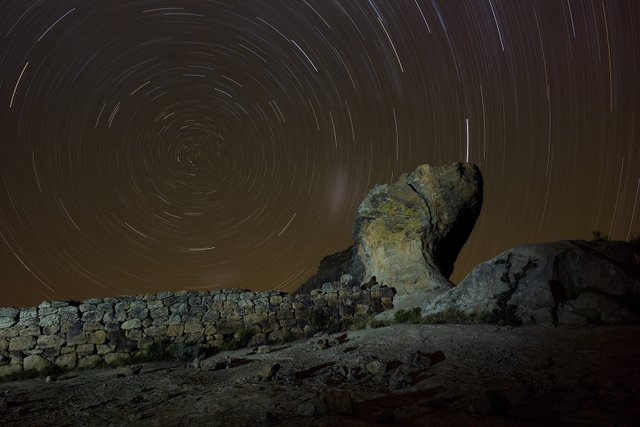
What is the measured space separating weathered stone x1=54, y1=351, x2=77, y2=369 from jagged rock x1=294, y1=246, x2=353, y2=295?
905 cm

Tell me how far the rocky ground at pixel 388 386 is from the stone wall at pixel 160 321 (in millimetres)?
1261

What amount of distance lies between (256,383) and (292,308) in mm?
6525

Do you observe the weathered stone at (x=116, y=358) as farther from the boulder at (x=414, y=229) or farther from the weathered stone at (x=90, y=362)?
the boulder at (x=414, y=229)

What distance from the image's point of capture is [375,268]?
16281 mm

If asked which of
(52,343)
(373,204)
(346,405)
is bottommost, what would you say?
(346,405)

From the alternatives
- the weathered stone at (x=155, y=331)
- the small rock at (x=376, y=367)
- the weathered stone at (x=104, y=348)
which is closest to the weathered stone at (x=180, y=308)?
the weathered stone at (x=155, y=331)

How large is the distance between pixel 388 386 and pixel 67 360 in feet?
30.1

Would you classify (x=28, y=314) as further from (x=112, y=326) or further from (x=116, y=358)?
(x=116, y=358)

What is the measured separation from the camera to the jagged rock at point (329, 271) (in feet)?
59.8

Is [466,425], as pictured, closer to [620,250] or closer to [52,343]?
[620,250]

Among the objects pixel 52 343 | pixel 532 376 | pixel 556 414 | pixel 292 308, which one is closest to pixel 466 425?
pixel 556 414

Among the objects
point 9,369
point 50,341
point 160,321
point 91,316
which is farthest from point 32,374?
point 160,321

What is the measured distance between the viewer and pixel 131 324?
1206 cm

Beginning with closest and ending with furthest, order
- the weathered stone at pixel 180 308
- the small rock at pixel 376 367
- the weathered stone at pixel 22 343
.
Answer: the small rock at pixel 376 367, the weathered stone at pixel 22 343, the weathered stone at pixel 180 308
